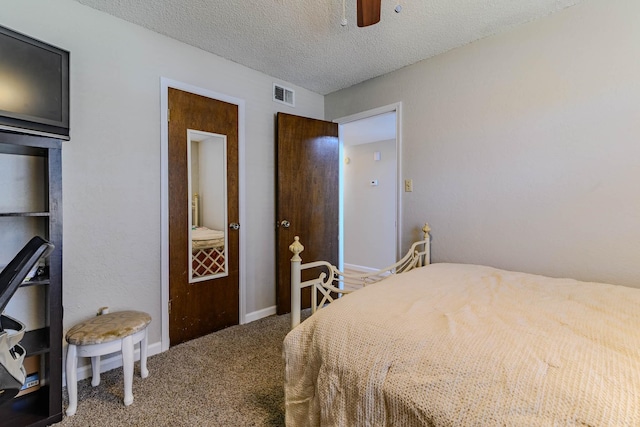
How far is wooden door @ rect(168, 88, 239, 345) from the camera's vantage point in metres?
2.31

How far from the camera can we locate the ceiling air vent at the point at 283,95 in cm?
300

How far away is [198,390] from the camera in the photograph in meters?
1.76

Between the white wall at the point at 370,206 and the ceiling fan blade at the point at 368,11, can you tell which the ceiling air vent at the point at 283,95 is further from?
the white wall at the point at 370,206

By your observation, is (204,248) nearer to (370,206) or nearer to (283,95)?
(283,95)

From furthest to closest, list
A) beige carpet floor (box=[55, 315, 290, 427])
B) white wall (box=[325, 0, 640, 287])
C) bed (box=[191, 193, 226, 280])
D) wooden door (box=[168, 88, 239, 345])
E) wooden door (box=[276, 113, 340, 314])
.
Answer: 1. wooden door (box=[276, 113, 340, 314])
2. bed (box=[191, 193, 226, 280])
3. wooden door (box=[168, 88, 239, 345])
4. white wall (box=[325, 0, 640, 287])
5. beige carpet floor (box=[55, 315, 290, 427])

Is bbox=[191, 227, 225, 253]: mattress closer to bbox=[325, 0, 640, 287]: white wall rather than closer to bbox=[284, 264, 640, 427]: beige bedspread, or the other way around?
bbox=[284, 264, 640, 427]: beige bedspread

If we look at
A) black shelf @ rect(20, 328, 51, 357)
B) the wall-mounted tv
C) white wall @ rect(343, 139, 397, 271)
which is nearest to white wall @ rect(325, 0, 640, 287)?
white wall @ rect(343, 139, 397, 271)

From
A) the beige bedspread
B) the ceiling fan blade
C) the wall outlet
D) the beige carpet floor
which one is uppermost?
the ceiling fan blade

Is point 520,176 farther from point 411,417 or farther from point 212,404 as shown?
point 212,404

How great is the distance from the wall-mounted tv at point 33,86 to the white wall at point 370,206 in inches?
154

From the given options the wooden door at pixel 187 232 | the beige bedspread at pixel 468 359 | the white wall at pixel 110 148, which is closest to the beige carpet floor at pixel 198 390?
the wooden door at pixel 187 232

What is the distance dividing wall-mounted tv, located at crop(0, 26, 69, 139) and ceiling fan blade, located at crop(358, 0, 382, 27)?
158 centimetres

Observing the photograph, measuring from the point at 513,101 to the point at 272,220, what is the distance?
2.27m

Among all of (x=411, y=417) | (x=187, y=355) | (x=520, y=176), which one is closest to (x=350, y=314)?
(x=411, y=417)
